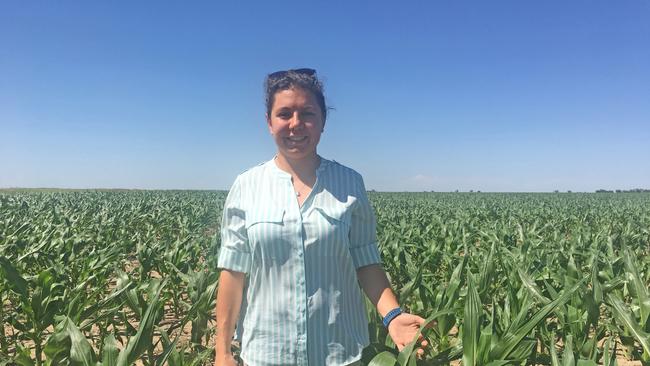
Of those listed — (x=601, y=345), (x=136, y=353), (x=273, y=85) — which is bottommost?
(x=601, y=345)

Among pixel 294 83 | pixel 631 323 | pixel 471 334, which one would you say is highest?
pixel 294 83

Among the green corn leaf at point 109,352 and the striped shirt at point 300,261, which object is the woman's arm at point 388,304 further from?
the green corn leaf at point 109,352

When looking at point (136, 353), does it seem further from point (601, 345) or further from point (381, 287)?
point (601, 345)

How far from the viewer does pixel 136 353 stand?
2.08m

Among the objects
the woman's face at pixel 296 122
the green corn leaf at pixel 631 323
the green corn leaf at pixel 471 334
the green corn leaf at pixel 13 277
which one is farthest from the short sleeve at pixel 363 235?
the green corn leaf at pixel 13 277

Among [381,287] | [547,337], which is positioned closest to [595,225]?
[547,337]

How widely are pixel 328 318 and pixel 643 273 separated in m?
5.60

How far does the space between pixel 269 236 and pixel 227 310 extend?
15.1 inches

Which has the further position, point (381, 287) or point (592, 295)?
point (592, 295)

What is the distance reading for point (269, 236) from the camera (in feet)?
5.50

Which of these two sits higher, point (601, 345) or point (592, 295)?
point (592, 295)

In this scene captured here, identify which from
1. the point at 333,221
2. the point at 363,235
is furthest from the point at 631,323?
the point at 333,221

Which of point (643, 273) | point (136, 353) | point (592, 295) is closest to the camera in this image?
point (136, 353)

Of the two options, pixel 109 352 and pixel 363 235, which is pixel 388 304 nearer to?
pixel 363 235
